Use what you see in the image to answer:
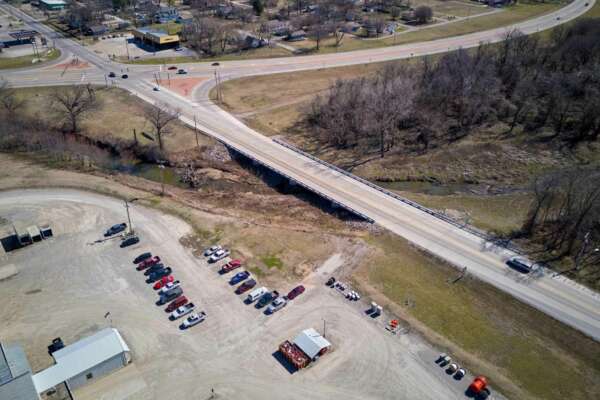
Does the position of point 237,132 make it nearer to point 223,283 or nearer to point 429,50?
point 223,283

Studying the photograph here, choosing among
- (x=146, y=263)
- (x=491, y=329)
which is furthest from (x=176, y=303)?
(x=491, y=329)

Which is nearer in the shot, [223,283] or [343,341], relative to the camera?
[343,341]

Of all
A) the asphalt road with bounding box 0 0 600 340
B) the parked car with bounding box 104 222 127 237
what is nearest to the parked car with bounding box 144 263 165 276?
the parked car with bounding box 104 222 127 237

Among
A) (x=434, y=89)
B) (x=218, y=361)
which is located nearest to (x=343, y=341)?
(x=218, y=361)

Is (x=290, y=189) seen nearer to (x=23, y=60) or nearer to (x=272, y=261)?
(x=272, y=261)

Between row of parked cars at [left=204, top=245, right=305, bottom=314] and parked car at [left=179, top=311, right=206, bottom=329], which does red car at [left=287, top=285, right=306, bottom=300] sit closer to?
row of parked cars at [left=204, top=245, right=305, bottom=314]

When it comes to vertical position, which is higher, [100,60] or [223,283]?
[100,60]
